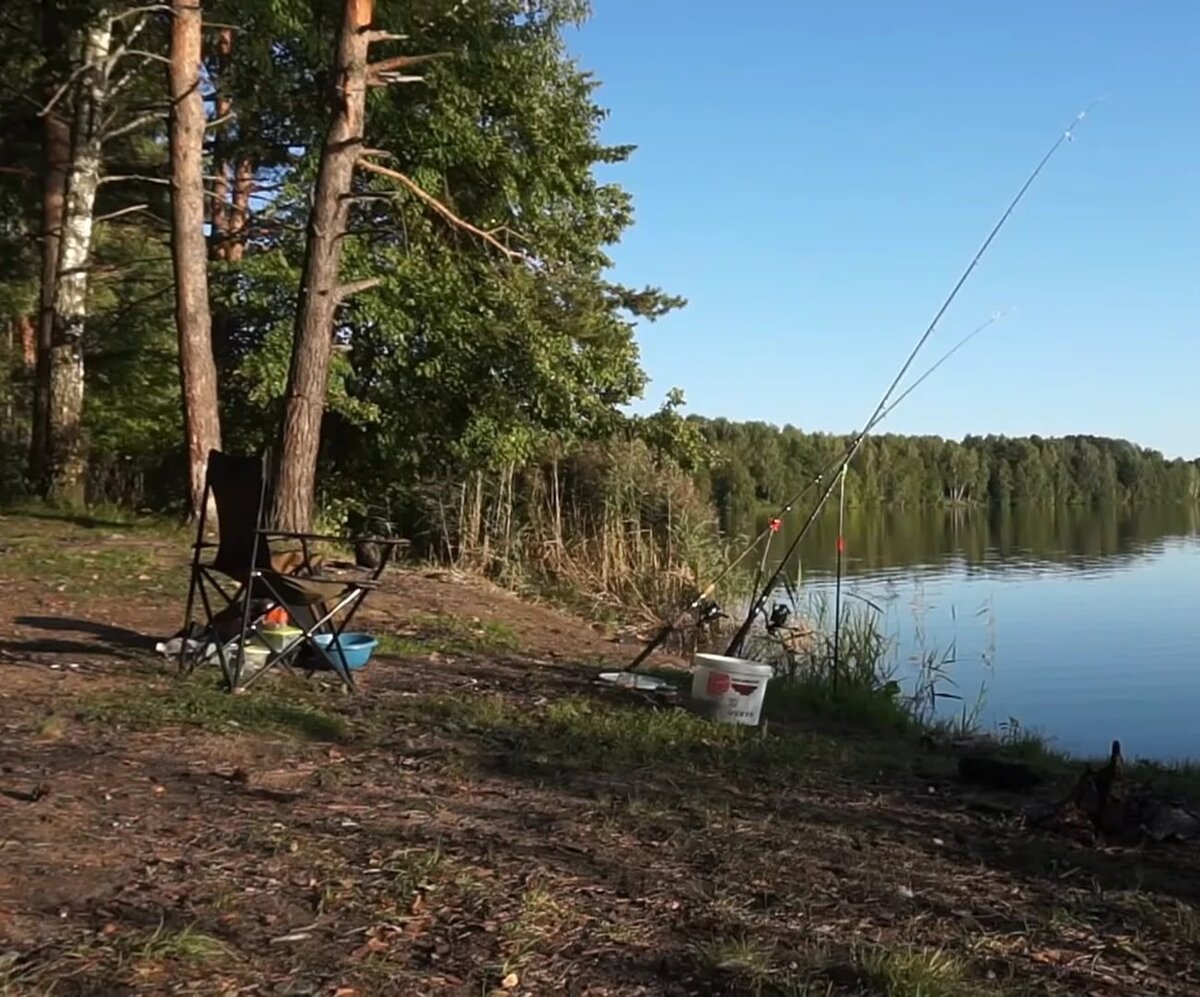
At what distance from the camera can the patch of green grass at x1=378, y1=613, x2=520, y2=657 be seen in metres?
6.55

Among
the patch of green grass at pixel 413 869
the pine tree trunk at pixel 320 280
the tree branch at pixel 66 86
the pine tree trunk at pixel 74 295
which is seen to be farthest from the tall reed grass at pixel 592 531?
the patch of green grass at pixel 413 869

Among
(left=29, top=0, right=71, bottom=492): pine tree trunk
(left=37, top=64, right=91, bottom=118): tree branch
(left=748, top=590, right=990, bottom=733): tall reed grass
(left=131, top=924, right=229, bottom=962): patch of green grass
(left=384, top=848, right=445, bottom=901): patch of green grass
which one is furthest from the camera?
(left=29, top=0, right=71, bottom=492): pine tree trunk

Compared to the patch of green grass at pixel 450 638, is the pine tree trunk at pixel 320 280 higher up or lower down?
higher up

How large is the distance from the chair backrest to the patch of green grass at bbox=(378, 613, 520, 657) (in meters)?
1.33

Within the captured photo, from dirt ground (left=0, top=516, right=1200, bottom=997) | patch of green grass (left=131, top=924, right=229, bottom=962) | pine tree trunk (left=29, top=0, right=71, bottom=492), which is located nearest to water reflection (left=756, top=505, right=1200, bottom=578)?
dirt ground (left=0, top=516, right=1200, bottom=997)

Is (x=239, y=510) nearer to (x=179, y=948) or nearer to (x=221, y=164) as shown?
(x=179, y=948)

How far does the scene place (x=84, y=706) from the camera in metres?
4.54

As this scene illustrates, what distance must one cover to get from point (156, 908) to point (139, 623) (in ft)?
14.2

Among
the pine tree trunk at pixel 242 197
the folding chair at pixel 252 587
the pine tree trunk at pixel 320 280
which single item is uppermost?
the pine tree trunk at pixel 242 197

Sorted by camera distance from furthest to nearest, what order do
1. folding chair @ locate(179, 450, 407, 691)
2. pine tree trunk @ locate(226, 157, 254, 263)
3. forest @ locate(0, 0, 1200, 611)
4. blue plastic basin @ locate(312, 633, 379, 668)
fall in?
pine tree trunk @ locate(226, 157, 254, 263), forest @ locate(0, 0, 1200, 611), blue plastic basin @ locate(312, 633, 379, 668), folding chair @ locate(179, 450, 407, 691)

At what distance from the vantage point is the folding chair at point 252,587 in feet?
16.4

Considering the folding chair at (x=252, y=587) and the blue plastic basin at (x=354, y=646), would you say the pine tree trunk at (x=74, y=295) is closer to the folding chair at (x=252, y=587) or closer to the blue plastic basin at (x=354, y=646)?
the blue plastic basin at (x=354, y=646)

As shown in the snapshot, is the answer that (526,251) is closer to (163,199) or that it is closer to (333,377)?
(333,377)

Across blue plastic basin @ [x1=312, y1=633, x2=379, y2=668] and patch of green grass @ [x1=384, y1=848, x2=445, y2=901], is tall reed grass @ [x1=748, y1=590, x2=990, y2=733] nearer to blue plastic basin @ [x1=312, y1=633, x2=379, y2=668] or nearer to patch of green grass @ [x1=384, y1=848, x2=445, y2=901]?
blue plastic basin @ [x1=312, y1=633, x2=379, y2=668]
